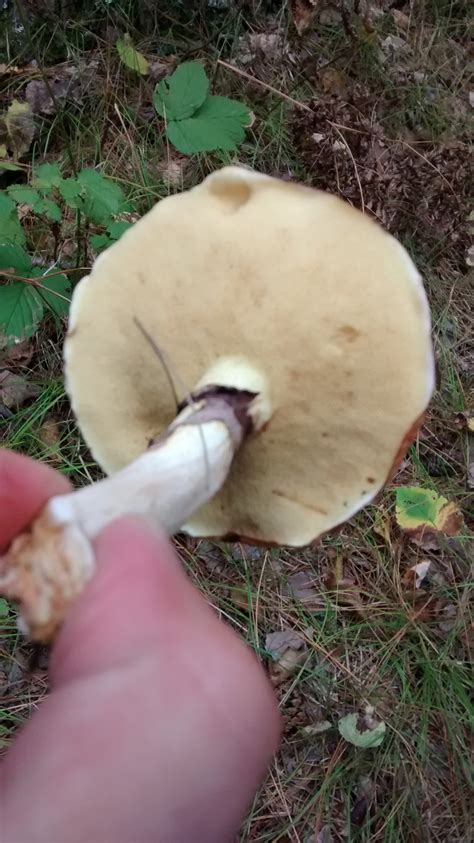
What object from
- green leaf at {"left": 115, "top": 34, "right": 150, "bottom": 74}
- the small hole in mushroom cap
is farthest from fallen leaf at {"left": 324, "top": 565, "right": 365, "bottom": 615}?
green leaf at {"left": 115, "top": 34, "right": 150, "bottom": 74}

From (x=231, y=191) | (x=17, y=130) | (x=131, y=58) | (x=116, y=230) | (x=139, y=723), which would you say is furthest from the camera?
(x=131, y=58)

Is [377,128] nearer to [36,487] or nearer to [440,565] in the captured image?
[440,565]

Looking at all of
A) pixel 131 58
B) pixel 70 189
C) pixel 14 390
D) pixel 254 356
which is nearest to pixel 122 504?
pixel 254 356

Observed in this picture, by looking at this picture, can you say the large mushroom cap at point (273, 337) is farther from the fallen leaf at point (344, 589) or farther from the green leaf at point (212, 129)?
the green leaf at point (212, 129)

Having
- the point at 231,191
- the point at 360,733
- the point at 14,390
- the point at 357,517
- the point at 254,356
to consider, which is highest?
the point at 231,191

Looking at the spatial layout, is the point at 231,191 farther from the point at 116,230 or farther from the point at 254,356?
the point at 116,230

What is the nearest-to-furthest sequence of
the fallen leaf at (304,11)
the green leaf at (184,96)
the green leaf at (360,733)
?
the green leaf at (360,733)
the green leaf at (184,96)
the fallen leaf at (304,11)

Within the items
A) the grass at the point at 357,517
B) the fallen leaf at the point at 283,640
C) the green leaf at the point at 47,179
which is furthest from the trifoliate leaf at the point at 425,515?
the green leaf at the point at 47,179
